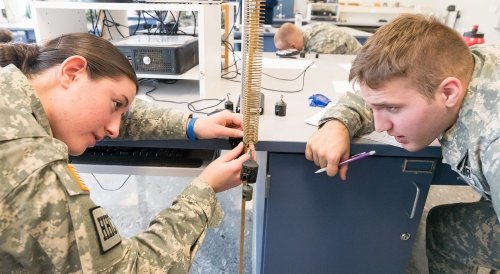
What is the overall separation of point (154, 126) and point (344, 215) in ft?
1.92

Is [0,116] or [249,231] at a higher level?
[0,116]

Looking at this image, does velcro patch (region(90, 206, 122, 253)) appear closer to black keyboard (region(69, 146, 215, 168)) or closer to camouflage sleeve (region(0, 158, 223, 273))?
camouflage sleeve (region(0, 158, 223, 273))

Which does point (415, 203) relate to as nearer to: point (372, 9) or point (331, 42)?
point (331, 42)

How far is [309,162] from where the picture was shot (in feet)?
2.81

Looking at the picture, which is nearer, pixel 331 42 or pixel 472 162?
pixel 472 162

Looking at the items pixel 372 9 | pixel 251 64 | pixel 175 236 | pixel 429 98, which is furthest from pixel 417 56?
pixel 372 9

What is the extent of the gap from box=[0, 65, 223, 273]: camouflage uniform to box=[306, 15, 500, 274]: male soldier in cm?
48

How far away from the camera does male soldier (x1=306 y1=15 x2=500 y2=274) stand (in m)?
0.68

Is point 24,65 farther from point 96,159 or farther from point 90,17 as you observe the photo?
point 90,17

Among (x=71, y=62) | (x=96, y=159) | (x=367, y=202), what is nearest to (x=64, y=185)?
(x=71, y=62)

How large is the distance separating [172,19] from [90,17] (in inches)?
16.3

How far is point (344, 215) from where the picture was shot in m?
0.94

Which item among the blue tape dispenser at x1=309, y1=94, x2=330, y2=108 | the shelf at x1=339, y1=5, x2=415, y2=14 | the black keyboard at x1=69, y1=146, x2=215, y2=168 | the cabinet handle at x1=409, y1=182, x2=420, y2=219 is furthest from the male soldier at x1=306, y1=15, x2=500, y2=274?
the shelf at x1=339, y1=5, x2=415, y2=14

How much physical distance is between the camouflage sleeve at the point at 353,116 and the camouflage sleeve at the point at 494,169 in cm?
29
